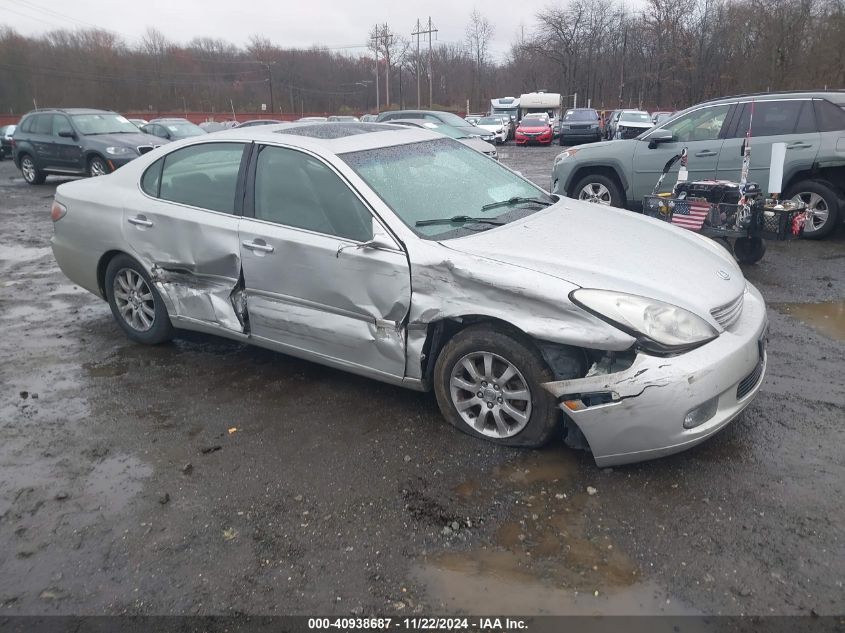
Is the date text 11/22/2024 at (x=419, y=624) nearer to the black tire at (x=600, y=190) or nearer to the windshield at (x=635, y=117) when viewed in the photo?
the black tire at (x=600, y=190)

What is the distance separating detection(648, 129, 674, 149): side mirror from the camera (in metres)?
8.48

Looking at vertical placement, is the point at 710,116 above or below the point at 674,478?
above

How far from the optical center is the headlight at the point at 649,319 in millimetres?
2990

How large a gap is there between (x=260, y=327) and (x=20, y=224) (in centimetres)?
922

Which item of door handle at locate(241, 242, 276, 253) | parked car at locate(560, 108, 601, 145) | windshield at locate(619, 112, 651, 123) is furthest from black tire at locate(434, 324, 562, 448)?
parked car at locate(560, 108, 601, 145)

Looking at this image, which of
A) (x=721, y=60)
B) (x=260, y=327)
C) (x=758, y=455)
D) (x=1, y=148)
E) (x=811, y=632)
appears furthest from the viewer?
(x=721, y=60)

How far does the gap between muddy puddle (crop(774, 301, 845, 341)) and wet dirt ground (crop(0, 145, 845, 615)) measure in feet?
1.71

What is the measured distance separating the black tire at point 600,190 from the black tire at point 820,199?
2.07 m

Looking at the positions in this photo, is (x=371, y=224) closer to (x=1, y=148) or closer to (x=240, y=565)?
(x=240, y=565)

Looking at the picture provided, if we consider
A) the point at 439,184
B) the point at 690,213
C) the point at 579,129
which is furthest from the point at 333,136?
the point at 579,129

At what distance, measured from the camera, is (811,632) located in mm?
2217

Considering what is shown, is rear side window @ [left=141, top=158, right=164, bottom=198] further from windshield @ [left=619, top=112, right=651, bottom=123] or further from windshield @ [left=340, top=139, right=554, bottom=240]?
windshield @ [left=619, top=112, right=651, bottom=123]

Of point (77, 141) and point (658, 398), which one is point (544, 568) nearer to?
point (658, 398)

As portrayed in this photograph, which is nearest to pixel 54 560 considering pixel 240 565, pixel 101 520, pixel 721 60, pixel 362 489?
pixel 101 520
